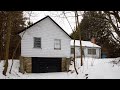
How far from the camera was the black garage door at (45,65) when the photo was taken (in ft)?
87.6

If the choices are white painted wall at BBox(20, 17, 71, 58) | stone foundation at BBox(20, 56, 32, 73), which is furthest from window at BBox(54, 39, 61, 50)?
stone foundation at BBox(20, 56, 32, 73)

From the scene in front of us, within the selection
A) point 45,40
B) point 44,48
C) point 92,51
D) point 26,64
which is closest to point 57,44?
point 45,40

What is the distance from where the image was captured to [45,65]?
1076 inches

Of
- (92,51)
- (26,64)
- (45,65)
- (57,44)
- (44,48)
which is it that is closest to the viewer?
(26,64)

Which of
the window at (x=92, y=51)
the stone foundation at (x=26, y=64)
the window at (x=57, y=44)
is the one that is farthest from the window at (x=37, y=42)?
the window at (x=92, y=51)

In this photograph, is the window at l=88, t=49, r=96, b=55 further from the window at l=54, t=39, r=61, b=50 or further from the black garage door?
the window at l=54, t=39, r=61, b=50

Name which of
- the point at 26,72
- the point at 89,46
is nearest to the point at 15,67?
the point at 26,72

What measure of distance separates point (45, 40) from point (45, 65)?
2938 millimetres

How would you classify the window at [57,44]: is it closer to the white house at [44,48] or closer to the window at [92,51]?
the white house at [44,48]

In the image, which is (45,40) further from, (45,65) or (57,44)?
(45,65)

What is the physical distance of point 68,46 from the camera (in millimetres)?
28891

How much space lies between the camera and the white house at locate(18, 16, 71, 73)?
2641 centimetres
